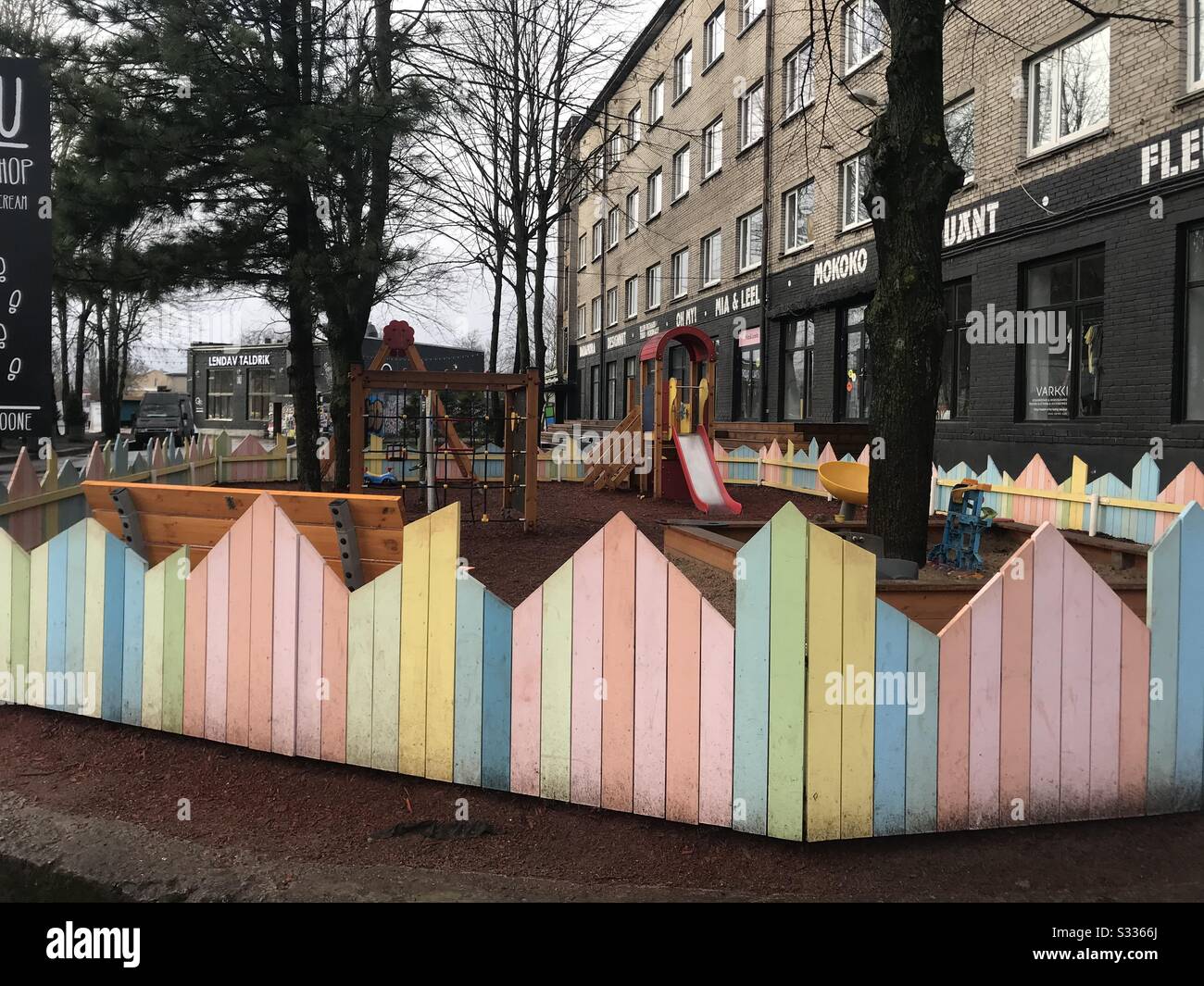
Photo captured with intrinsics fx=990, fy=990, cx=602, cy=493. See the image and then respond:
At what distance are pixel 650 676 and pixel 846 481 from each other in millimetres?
9070

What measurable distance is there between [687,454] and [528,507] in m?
5.64

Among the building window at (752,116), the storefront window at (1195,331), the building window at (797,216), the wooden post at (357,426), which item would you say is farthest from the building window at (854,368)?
the wooden post at (357,426)

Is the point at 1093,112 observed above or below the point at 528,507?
above

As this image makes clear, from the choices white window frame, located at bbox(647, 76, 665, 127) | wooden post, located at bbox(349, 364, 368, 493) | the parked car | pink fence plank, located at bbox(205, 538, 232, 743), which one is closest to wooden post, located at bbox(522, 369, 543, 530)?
wooden post, located at bbox(349, 364, 368, 493)

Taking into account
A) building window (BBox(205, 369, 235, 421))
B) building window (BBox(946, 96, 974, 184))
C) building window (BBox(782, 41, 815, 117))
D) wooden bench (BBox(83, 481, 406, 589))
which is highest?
building window (BBox(782, 41, 815, 117))

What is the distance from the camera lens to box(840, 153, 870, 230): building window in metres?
20.7

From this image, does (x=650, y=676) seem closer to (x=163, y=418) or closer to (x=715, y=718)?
(x=715, y=718)

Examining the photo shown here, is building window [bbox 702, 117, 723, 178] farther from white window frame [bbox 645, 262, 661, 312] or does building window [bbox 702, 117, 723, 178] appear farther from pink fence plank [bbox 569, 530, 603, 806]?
pink fence plank [bbox 569, 530, 603, 806]

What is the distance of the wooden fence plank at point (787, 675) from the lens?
11.6 ft

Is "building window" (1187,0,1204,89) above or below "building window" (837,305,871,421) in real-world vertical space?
above

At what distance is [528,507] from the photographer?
38.5 feet

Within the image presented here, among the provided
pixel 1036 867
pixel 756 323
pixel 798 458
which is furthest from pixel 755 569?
pixel 756 323

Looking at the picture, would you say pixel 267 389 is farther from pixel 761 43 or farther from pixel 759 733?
pixel 759 733

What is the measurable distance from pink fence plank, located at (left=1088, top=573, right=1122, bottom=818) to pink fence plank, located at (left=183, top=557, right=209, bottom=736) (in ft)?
12.2
